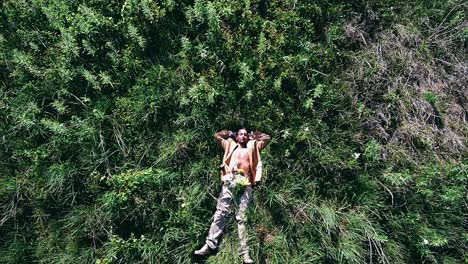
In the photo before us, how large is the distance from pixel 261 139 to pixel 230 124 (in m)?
0.57

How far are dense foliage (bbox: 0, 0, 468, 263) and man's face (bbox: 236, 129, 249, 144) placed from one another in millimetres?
257

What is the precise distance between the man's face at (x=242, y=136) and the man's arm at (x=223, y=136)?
0.16m

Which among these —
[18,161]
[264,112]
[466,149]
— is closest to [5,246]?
[18,161]

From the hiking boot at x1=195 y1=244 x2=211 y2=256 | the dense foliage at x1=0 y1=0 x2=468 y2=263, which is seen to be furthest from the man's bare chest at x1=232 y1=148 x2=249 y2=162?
the hiking boot at x1=195 y1=244 x2=211 y2=256

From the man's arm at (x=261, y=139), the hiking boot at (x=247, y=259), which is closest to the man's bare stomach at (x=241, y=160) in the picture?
the man's arm at (x=261, y=139)

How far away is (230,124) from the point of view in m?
6.25

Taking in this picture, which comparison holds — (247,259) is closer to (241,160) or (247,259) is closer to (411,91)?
(241,160)

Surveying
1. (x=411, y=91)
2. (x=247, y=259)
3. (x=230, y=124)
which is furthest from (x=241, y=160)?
(x=411, y=91)

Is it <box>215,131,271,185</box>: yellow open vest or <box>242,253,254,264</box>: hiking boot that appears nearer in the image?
<box>242,253,254,264</box>: hiking boot

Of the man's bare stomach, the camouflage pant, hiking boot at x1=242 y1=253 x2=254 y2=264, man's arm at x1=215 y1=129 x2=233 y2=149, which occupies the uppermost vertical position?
man's arm at x1=215 y1=129 x2=233 y2=149

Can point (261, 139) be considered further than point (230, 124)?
No

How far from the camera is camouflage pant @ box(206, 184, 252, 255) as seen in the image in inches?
230

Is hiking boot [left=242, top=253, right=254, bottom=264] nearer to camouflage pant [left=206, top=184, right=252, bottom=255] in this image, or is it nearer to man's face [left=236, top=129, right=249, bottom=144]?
camouflage pant [left=206, top=184, right=252, bottom=255]

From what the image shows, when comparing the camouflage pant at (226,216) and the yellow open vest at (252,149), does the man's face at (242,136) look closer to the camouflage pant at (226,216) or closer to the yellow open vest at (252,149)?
the yellow open vest at (252,149)
